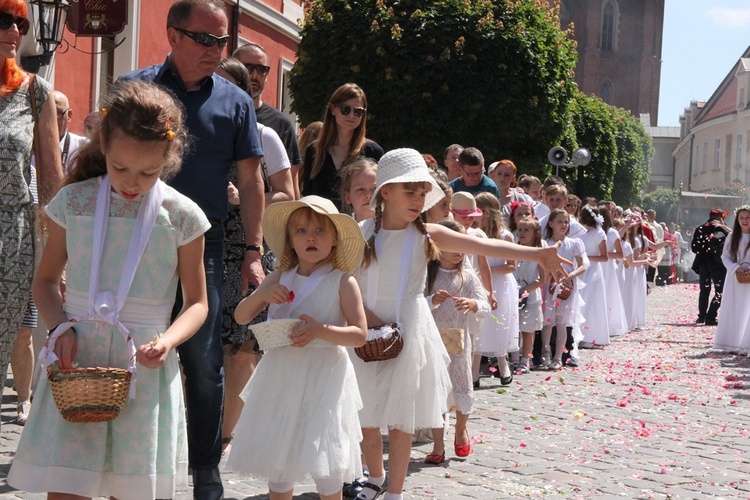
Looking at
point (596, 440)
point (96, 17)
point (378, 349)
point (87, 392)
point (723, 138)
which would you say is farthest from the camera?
point (723, 138)

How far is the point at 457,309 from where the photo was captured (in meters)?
7.44

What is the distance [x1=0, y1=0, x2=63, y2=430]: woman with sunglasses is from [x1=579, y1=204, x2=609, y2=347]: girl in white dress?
40.2ft

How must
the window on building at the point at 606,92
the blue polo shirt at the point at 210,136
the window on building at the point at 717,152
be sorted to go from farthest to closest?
the window on building at the point at 717,152
the window on building at the point at 606,92
the blue polo shirt at the point at 210,136

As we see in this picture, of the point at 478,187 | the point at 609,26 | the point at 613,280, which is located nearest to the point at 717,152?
the point at 609,26

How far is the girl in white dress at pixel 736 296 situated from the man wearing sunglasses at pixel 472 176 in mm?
6698

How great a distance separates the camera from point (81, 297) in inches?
154

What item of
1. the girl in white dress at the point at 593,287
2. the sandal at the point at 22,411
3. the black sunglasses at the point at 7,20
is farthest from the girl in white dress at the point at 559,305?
the black sunglasses at the point at 7,20

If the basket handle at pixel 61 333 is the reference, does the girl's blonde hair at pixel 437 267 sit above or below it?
above

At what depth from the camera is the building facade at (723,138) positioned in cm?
9606

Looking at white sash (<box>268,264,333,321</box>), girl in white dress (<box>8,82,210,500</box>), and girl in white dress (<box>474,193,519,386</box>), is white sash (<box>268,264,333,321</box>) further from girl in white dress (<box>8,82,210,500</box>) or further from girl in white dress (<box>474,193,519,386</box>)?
girl in white dress (<box>474,193,519,386</box>)

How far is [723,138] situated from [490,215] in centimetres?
9514

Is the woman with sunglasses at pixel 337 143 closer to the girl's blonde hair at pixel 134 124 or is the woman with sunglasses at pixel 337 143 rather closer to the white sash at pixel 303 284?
the white sash at pixel 303 284

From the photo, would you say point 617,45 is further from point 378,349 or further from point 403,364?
point 378,349

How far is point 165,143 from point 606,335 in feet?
44.3
